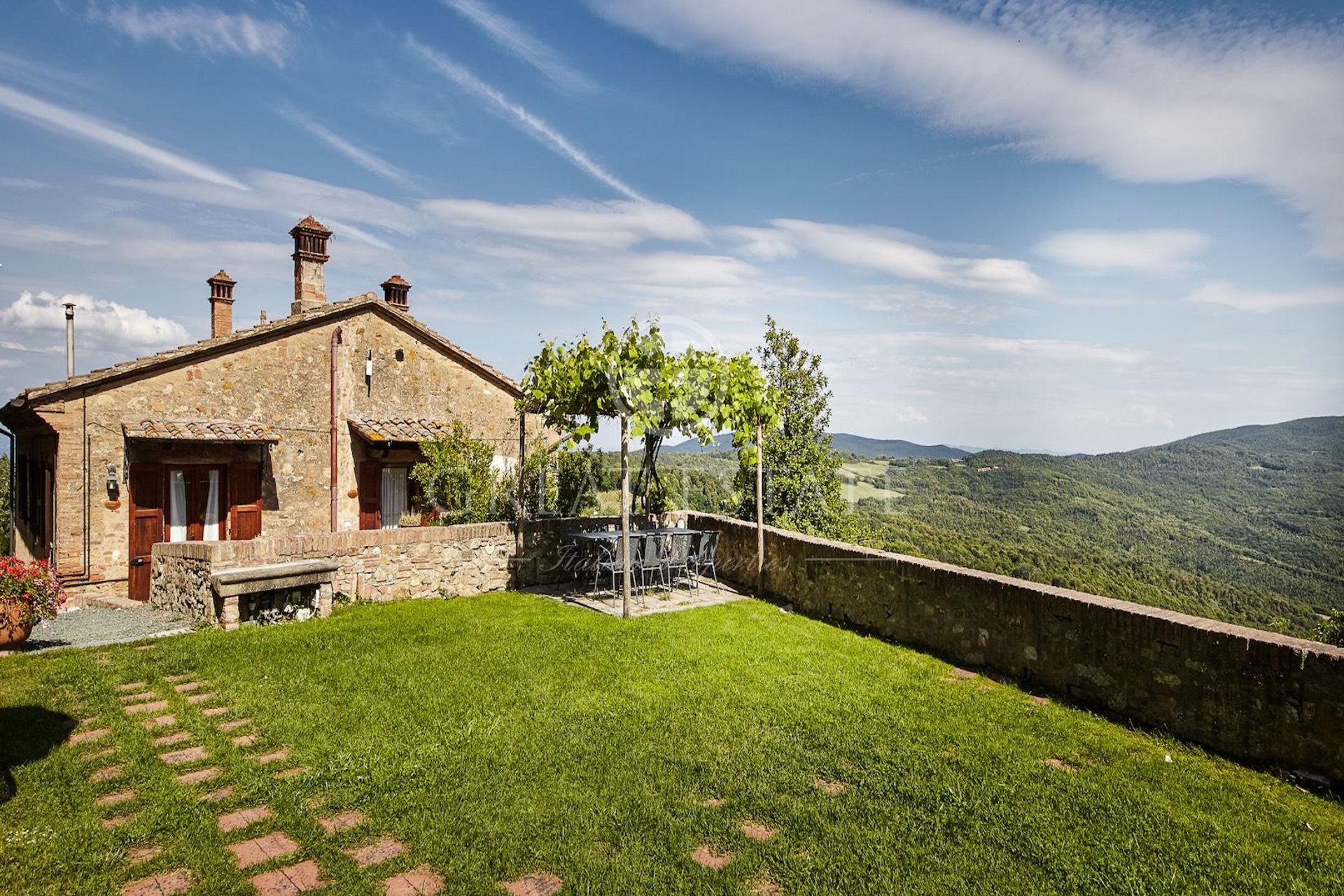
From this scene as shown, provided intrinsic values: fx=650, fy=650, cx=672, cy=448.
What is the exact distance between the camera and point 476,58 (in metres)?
11.6

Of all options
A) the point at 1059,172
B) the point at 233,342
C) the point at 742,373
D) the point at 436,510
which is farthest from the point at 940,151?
the point at 233,342

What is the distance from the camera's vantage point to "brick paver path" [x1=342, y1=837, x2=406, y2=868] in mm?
3283

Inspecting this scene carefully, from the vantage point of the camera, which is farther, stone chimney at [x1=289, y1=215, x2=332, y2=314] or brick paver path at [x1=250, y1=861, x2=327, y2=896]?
stone chimney at [x1=289, y1=215, x2=332, y2=314]

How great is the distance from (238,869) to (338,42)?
35.1 feet

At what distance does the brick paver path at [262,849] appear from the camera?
327 centimetres

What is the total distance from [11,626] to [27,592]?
0.37 meters

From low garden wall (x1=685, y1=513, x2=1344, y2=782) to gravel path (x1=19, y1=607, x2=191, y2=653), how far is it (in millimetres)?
8311

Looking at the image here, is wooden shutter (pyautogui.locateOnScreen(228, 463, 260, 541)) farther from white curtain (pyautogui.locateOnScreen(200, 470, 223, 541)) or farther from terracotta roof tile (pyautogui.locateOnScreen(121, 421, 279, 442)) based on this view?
terracotta roof tile (pyautogui.locateOnScreen(121, 421, 279, 442))

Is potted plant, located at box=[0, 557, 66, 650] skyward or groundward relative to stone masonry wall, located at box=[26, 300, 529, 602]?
groundward

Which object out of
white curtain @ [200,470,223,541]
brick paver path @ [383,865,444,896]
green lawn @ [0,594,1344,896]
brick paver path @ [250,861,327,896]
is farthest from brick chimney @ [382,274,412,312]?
brick paver path @ [383,865,444,896]

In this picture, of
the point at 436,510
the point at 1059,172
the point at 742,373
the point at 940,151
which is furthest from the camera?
the point at 940,151

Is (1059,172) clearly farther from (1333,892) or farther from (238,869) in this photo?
(238,869)

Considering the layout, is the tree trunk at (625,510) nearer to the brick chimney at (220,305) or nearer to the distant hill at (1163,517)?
the distant hill at (1163,517)

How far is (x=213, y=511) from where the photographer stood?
11.2 meters
